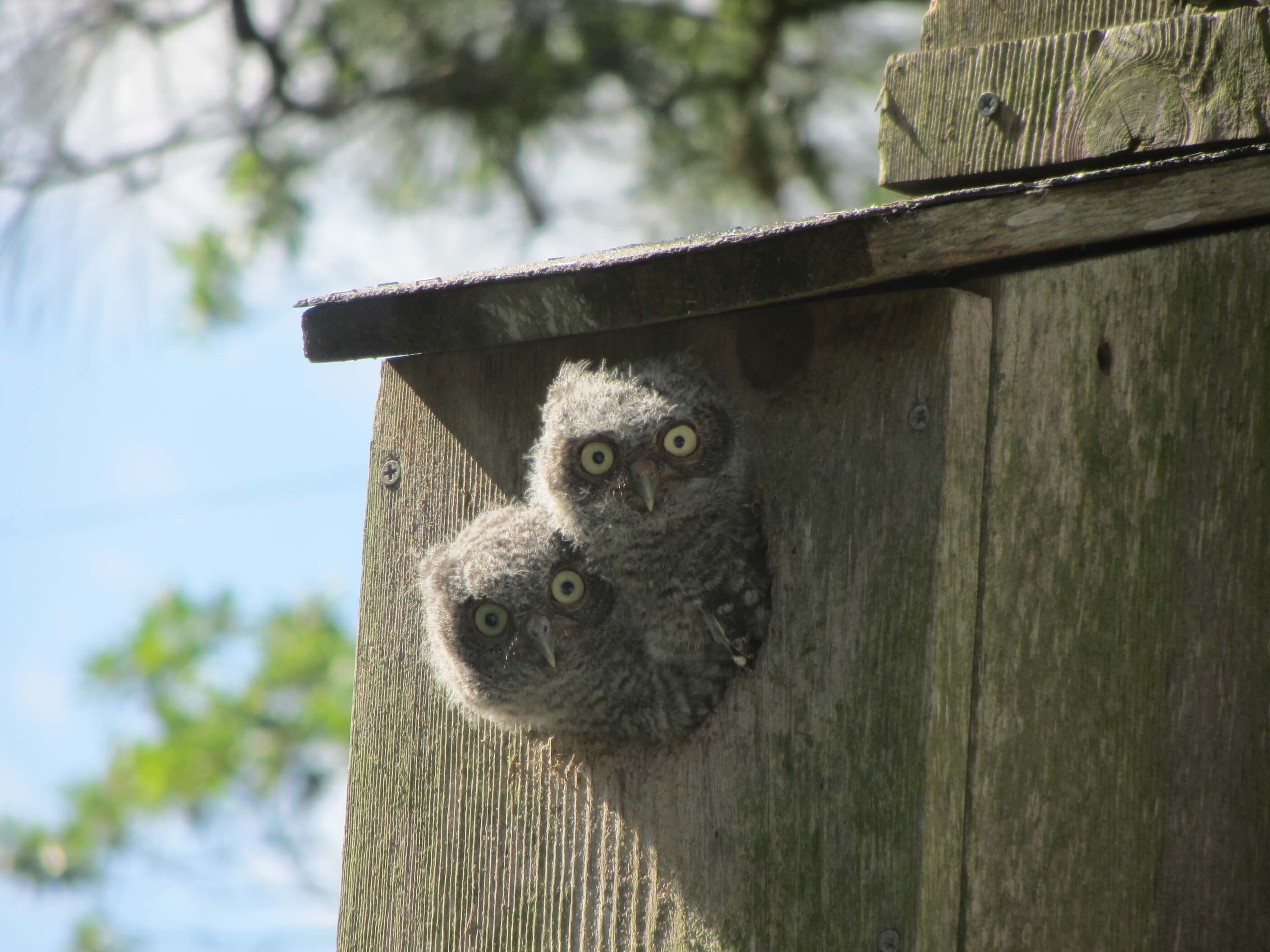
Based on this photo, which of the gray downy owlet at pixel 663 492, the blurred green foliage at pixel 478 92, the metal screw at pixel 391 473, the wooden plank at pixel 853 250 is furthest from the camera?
the blurred green foliage at pixel 478 92

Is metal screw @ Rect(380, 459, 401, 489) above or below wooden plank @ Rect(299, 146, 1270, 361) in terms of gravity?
below

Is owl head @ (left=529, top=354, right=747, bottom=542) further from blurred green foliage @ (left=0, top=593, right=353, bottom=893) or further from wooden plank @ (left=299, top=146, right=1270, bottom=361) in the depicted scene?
blurred green foliage @ (left=0, top=593, right=353, bottom=893)

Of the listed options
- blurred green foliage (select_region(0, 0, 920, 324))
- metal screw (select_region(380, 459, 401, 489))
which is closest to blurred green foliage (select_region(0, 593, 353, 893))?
blurred green foliage (select_region(0, 0, 920, 324))

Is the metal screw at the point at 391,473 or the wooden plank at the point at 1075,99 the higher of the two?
the wooden plank at the point at 1075,99

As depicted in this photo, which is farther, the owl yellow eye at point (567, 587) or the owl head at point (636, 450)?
the owl yellow eye at point (567, 587)

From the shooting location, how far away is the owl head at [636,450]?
2.13 meters

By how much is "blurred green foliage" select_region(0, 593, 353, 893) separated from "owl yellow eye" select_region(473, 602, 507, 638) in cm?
369

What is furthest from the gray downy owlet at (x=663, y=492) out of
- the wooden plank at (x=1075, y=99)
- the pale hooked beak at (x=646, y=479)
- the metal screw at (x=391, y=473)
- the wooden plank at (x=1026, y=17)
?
the wooden plank at (x=1026, y=17)

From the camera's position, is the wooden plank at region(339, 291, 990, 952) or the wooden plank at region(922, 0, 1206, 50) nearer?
the wooden plank at region(339, 291, 990, 952)

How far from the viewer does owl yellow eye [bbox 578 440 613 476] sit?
223cm

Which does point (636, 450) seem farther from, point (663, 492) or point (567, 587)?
point (567, 587)

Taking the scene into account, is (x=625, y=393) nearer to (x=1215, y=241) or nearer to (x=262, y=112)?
(x=1215, y=241)

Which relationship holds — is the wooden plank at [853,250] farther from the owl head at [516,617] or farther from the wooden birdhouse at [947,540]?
the owl head at [516,617]

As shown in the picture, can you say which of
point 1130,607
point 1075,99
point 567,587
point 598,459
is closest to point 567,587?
point 567,587
